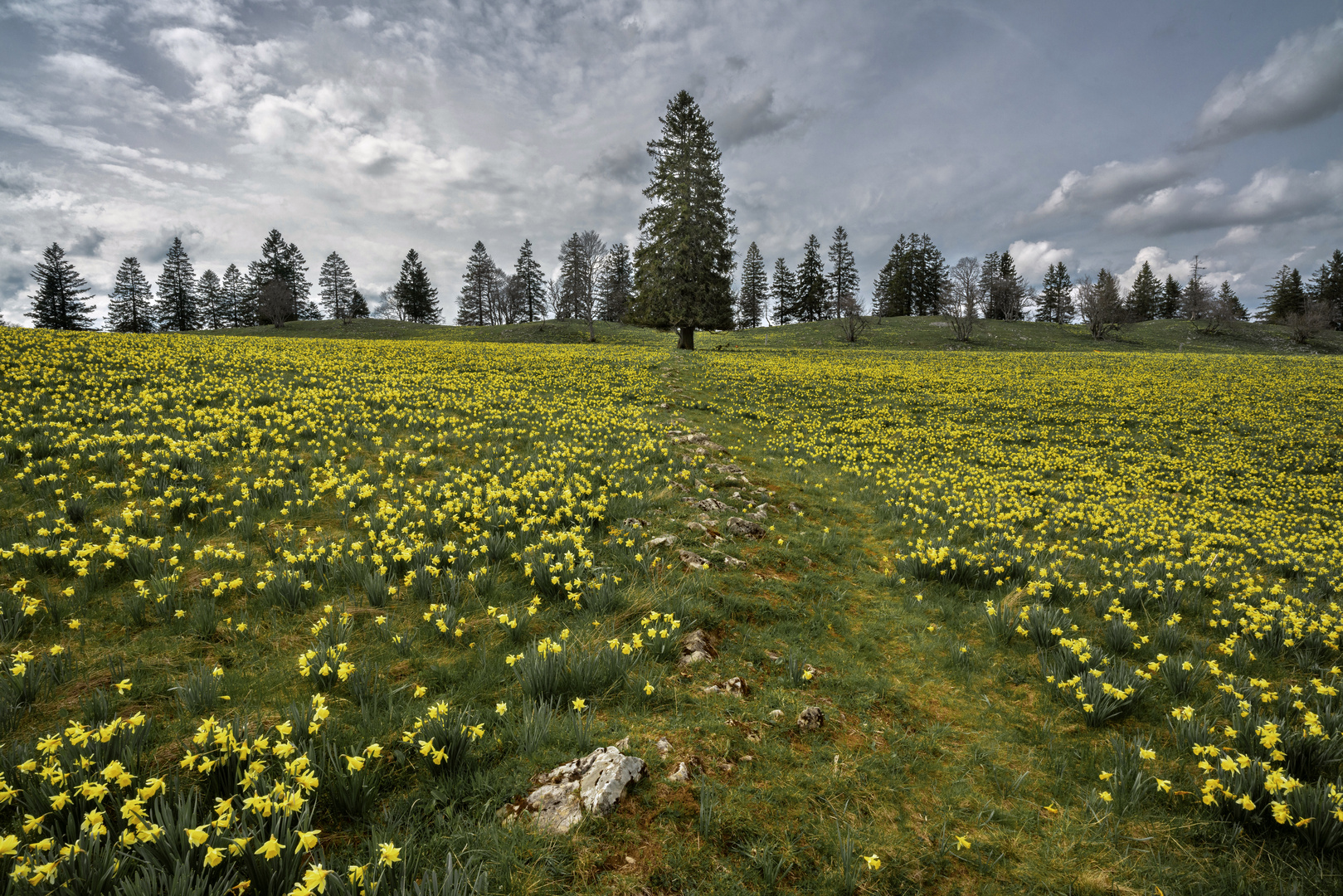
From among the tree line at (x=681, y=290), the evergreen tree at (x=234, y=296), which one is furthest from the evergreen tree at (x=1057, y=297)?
the evergreen tree at (x=234, y=296)

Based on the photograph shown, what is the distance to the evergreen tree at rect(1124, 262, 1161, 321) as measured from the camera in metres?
86.2

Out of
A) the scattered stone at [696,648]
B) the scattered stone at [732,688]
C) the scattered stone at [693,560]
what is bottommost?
the scattered stone at [732,688]

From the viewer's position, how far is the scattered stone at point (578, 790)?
260 centimetres

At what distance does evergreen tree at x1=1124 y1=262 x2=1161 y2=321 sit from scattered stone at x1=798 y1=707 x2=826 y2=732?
373 ft

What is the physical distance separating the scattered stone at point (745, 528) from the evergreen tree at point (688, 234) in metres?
26.1

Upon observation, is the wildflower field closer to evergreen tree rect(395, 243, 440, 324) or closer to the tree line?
the tree line

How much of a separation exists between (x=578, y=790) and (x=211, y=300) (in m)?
101

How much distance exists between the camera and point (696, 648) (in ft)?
14.1

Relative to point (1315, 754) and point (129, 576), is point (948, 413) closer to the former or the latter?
point (1315, 754)

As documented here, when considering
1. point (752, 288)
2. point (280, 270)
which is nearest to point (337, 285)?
point (280, 270)

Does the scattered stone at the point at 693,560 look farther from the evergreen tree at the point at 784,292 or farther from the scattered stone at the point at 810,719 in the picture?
the evergreen tree at the point at 784,292

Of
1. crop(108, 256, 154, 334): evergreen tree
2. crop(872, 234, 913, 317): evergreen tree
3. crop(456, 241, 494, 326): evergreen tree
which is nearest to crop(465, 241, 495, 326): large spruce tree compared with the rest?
crop(456, 241, 494, 326): evergreen tree

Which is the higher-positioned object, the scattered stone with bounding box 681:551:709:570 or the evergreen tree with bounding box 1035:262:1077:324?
the evergreen tree with bounding box 1035:262:1077:324

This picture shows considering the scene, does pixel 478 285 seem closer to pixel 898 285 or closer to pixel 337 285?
pixel 337 285
